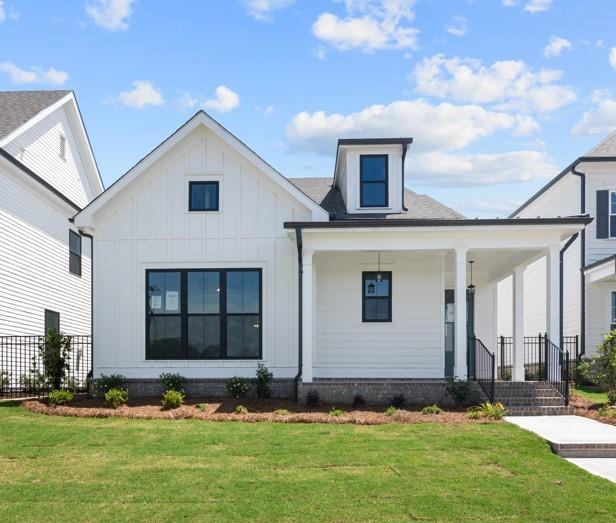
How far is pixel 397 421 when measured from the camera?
1198 centimetres

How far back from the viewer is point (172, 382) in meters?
14.8

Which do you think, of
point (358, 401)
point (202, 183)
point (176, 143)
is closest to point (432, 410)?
point (358, 401)

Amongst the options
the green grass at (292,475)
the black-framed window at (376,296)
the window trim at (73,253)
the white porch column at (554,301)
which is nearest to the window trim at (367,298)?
the black-framed window at (376,296)

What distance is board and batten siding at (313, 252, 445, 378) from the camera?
15773mm

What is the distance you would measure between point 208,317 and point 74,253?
10288 mm

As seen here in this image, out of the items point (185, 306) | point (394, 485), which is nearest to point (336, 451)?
point (394, 485)

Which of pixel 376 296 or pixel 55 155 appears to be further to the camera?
pixel 55 155

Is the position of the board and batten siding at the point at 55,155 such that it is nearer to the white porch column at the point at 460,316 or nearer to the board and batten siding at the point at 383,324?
the board and batten siding at the point at 383,324

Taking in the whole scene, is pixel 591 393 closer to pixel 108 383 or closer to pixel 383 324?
pixel 383 324

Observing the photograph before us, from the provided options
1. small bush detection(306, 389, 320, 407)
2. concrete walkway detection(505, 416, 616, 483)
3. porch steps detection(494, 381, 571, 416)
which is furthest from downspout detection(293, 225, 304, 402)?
concrete walkway detection(505, 416, 616, 483)

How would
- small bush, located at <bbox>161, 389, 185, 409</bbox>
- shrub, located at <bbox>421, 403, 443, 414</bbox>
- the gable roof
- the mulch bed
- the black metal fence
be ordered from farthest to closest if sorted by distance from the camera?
1. the black metal fence
2. the gable roof
3. small bush, located at <bbox>161, 389, 185, 409</bbox>
4. shrub, located at <bbox>421, 403, 443, 414</bbox>
5. the mulch bed

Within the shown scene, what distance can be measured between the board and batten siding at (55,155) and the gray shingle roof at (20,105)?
0.35m

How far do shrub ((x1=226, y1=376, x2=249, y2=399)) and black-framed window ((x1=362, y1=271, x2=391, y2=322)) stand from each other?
3239 mm

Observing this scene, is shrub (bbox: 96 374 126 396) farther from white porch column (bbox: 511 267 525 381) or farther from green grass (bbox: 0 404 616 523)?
white porch column (bbox: 511 267 525 381)
